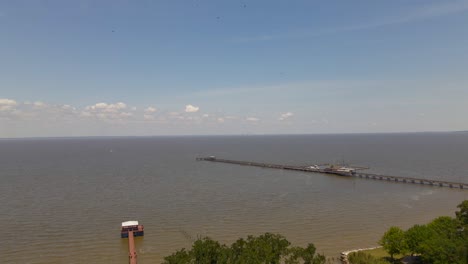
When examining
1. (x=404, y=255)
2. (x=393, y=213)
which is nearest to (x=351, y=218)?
(x=393, y=213)

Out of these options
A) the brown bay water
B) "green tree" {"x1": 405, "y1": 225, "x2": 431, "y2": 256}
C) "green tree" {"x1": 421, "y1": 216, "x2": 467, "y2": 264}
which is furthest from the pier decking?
"green tree" {"x1": 421, "y1": 216, "x2": 467, "y2": 264}

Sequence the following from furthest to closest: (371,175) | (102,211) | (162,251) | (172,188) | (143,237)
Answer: (371,175) → (172,188) → (102,211) → (143,237) → (162,251)

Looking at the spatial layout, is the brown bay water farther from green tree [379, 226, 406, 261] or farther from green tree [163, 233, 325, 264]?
green tree [163, 233, 325, 264]

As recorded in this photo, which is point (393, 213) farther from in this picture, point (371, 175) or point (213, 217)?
point (371, 175)

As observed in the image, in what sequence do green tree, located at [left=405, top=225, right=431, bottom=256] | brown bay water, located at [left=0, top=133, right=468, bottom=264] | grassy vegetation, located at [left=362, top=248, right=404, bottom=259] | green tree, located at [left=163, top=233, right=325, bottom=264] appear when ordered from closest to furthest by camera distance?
green tree, located at [left=163, top=233, right=325, bottom=264] < green tree, located at [left=405, top=225, right=431, bottom=256] < grassy vegetation, located at [left=362, top=248, right=404, bottom=259] < brown bay water, located at [left=0, top=133, right=468, bottom=264]

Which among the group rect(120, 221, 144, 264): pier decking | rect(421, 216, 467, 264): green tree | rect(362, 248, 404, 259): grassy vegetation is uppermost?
rect(421, 216, 467, 264): green tree

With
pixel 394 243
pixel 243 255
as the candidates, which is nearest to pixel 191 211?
pixel 243 255

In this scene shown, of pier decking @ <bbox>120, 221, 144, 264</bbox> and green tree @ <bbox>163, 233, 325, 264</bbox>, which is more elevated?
green tree @ <bbox>163, 233, 325, 264</bbox>

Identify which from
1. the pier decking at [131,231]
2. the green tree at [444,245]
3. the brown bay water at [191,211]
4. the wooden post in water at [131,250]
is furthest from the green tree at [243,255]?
the pier decking at [131,231]

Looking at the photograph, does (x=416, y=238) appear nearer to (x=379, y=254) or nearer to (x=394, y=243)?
(x=394, y=243)

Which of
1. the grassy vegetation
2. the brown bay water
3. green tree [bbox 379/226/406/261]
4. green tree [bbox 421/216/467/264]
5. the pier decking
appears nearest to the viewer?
green tree [bbox 421/216/467/264]

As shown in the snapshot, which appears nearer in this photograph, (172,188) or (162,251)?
(162,251)
